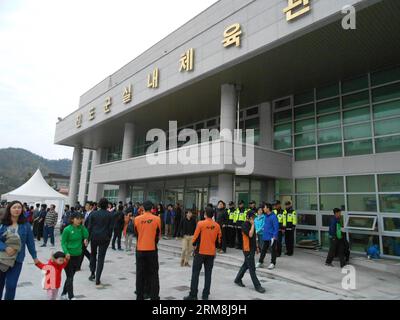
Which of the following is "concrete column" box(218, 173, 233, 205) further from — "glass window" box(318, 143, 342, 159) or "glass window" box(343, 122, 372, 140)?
"glass window" box(343, 122, 372, 140)

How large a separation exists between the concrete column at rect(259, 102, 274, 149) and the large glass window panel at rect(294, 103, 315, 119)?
4.74 ft

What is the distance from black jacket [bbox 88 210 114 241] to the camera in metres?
6.82

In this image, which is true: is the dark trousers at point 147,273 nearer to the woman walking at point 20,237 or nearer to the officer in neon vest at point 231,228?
the woman walking at point 20,237

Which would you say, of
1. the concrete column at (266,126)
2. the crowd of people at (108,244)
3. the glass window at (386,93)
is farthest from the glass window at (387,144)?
the concrete column at (266,126)

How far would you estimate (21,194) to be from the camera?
20484mm

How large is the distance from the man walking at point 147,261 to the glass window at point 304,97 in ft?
38.1

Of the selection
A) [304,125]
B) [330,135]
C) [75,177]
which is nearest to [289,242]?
[330,135]

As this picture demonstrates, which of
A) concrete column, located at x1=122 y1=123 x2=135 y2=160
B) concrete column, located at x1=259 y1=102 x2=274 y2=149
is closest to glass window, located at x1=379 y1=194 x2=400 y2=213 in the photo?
concrete column, located at x1=259 y1=102 x2=274 y2=149

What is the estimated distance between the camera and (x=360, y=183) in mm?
12531

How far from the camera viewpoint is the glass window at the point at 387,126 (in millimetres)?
11779

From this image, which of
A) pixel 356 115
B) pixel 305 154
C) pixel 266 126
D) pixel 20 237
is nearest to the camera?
pixel 20 237

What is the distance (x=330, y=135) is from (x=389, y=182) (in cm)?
312

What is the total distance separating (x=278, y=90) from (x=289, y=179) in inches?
171

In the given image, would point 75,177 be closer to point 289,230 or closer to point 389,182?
point 289,230
